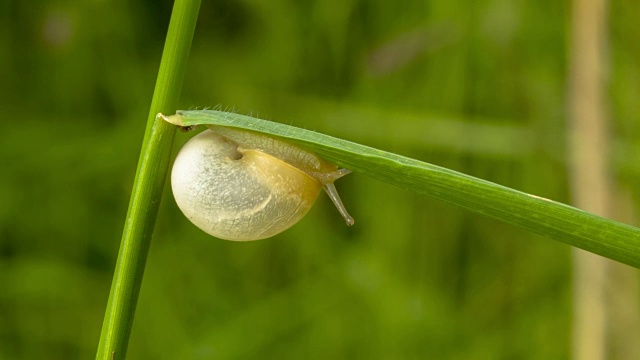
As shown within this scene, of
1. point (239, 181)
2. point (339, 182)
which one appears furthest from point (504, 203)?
point (339, 182)

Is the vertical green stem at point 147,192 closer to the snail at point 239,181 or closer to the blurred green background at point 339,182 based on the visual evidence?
the snail at point 239,181

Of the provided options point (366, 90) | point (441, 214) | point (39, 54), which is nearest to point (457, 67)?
point (366, 90)

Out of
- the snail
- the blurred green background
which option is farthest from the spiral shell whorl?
the blurred green background

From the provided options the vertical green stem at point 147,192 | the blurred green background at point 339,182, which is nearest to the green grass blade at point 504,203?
the vertical green stem at point 147,192

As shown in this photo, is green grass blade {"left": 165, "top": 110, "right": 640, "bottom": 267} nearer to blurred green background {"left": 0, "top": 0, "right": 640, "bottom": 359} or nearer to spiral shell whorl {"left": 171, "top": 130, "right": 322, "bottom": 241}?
spiral shell whorl {"left": 171, "top": 130, "right": 322, "bottom": 241}

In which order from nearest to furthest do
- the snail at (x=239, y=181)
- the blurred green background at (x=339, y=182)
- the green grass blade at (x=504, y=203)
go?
the green grass blade at (x=504, y=203) < the snail at (x=239, y=181) < the blurred green background at (x=339, y=182)

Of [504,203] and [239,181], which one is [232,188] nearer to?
[239,181]

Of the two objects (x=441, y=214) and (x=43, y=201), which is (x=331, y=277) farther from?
(x=43, y=201)
